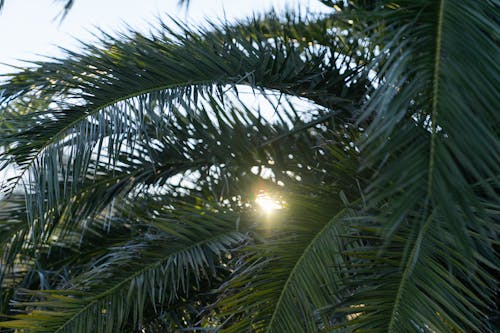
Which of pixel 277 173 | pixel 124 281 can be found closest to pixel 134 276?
pixel 124 281

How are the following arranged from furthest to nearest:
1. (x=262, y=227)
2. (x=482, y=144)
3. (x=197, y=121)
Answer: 1. (x=197, y=121)
2. (x=262, y=227)
3. (x=482, y=144)

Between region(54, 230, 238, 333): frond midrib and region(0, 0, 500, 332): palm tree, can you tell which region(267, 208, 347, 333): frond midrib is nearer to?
region(0, 0, 500, 332): palm tree

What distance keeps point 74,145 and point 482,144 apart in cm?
200

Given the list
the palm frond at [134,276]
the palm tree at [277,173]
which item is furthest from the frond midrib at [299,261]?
the palm frond at [134,276]

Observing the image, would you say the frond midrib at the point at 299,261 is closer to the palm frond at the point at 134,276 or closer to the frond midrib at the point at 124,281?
the palm frond at the point at 134,276

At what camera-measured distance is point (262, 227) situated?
301 centimetres

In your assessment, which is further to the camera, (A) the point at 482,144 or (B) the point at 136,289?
(B) the point at 136,289

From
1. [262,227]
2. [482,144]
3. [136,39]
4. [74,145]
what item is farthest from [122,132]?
[482,144]

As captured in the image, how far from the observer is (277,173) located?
370 cm

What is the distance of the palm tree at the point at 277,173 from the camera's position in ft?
5.89

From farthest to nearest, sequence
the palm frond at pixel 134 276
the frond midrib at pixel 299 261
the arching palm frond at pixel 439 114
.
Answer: the palm frond at pixel 134 276 → the frond midrib at pixel 299 261 → the arching palm frond at pixel 439 114

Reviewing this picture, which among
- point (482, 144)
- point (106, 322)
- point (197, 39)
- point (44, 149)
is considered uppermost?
point (197, 39)

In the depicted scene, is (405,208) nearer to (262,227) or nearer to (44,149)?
(262,227)

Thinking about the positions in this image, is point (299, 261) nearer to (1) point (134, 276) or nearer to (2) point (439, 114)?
(1) point (134, 276)
